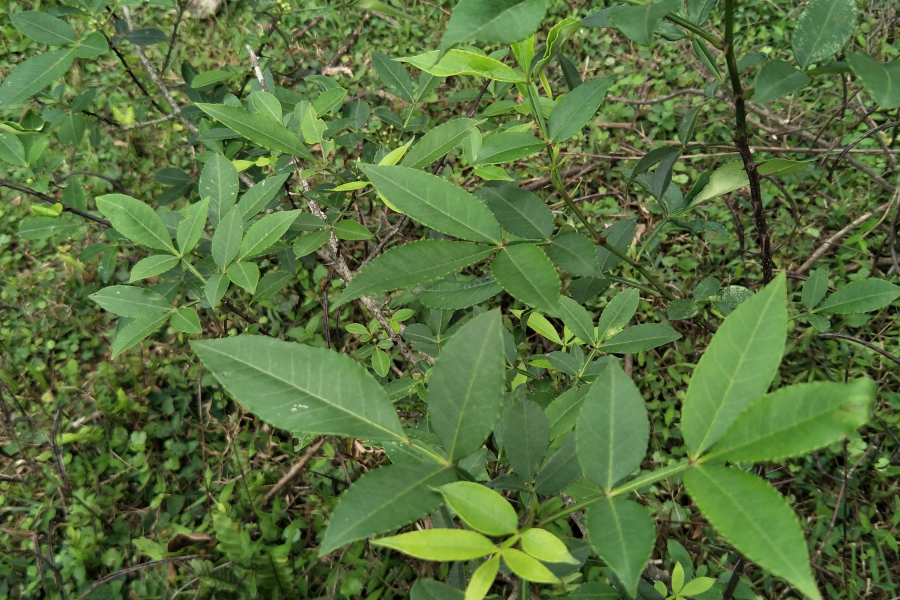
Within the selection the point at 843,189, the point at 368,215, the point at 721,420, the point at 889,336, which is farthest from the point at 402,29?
the point at 721,420

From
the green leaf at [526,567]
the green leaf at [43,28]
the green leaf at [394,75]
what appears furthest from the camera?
the green leaf at [394,75]

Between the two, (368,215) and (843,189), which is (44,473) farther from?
(843,189)

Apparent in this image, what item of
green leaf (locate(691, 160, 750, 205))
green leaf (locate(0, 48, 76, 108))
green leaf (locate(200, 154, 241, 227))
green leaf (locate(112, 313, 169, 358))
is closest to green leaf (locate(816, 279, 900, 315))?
green leaf (locate(691, 160, 750, 205))

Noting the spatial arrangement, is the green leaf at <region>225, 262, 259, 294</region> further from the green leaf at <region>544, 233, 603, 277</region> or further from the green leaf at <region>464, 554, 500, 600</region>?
the green leaf at <region>464, 554, 500, 600</region>

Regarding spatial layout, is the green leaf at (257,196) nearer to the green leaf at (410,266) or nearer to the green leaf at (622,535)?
the green leaf at (410,266)

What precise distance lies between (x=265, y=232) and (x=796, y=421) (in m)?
1.00

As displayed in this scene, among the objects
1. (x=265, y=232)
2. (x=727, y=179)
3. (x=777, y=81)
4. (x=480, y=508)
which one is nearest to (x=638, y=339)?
(x=727, y=179)

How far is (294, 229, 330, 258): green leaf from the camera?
4.12 feet

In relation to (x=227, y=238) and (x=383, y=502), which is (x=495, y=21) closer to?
(x=383, y=502)

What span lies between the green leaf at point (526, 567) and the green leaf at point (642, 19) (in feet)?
1.82

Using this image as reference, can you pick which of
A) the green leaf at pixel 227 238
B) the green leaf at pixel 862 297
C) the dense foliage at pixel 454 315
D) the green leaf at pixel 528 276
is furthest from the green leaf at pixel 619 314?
the green leaf at pixel 227 238

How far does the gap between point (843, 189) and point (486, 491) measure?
282 cm

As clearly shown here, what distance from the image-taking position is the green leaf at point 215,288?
1097 millimetres

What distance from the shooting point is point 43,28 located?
146 cm
